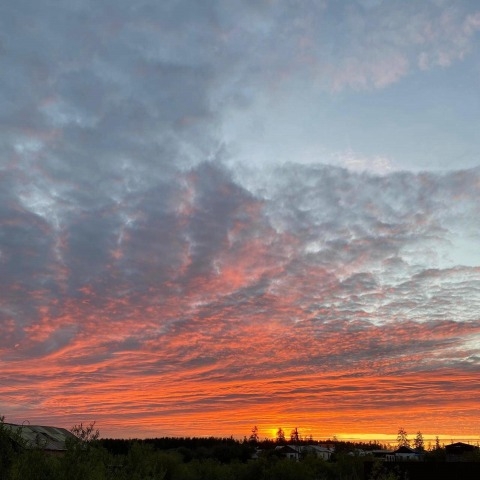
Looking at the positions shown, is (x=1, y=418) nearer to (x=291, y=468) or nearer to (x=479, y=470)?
(x=479, y=470)

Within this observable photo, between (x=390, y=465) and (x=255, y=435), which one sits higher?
(x=255, y=435)

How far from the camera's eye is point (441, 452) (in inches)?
2928

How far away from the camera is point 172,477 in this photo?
64000 mm

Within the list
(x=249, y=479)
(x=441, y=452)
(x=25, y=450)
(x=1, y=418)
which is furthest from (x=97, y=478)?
(x=441, y=452)

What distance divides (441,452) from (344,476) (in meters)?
17.6

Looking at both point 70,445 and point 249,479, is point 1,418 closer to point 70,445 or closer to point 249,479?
point 70,445

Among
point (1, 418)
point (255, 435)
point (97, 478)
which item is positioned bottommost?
point (97, 478)

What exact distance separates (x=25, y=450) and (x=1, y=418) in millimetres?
3470

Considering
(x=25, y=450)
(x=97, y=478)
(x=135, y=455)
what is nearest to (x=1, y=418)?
(x=25, y=450)

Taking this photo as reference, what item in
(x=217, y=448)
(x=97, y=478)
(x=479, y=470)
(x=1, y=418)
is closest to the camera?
(x=97, y=478)

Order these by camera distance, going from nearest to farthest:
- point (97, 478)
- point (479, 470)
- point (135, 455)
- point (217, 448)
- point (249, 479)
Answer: point (97, 478)
point (479, 470)
point (135, 455)
point (249, 479)
point (217, 448)

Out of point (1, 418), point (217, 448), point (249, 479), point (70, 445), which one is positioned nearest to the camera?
point (70, 445)

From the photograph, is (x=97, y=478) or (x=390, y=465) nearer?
(x=97, y=478)

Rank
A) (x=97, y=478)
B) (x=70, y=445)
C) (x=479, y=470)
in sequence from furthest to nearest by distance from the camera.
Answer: (x=479, y=470) < (x=70, y=445) < (x=97, y=478)
